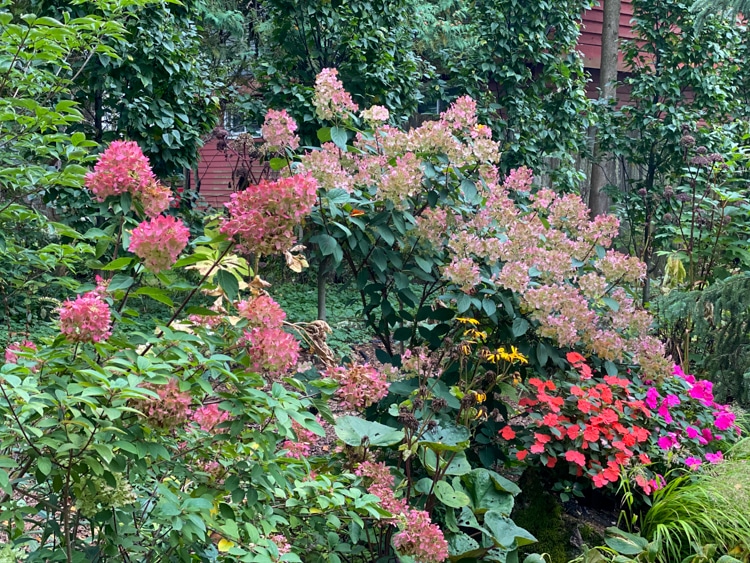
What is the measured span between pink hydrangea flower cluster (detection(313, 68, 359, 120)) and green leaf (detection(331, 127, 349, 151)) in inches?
2.9

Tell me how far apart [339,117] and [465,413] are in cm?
132

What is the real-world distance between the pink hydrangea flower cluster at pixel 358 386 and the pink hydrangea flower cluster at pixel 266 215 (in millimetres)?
599

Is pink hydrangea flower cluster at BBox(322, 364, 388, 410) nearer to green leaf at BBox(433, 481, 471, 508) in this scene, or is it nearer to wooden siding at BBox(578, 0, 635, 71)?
green leaf at BBox(433, 481, 471, 508)

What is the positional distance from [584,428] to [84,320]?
2019mm

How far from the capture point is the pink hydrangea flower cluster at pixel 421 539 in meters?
1.90

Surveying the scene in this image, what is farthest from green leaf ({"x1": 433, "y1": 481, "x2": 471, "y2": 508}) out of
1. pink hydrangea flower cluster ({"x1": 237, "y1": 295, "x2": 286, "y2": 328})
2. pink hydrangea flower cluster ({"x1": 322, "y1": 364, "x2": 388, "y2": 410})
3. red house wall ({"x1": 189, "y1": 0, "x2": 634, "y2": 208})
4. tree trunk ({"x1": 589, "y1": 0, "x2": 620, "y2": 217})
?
red house wall ({"x1": 189, "y1": 0, "x2": 634, "y2": 208})

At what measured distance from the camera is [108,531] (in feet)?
4.96

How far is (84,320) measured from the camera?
4.28ft

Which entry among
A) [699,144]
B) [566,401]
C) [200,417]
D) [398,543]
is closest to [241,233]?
[200,417]

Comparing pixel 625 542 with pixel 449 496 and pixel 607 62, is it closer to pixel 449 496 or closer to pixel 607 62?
pixel 449 496

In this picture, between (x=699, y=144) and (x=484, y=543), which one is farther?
(x=699, y=144)

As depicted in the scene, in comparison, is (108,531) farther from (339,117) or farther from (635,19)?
(635,19)

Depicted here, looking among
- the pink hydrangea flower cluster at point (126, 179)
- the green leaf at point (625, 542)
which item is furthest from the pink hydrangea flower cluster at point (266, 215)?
the green leaf at point (625, 542)

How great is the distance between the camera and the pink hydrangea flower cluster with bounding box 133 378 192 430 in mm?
1390
